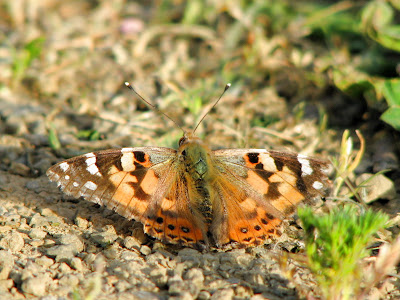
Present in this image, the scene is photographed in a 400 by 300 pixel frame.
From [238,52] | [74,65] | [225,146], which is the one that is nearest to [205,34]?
[238,52]

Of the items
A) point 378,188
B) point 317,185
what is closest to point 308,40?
point 378,188

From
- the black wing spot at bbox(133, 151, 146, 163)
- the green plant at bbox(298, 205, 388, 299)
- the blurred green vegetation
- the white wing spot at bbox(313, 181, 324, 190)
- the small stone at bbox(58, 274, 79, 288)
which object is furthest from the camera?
the blurred green vegetation

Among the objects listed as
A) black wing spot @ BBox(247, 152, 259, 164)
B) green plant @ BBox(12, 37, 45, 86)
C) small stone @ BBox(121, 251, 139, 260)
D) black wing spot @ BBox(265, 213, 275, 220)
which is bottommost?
green plant @ BBox(12, 37, 45, 86)

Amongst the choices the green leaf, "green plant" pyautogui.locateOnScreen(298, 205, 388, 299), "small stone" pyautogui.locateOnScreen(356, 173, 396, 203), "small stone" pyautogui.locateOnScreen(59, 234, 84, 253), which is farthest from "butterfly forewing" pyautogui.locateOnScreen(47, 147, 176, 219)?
the green leaf

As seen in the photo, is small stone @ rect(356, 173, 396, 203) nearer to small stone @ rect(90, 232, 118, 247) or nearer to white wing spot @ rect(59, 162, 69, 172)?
small stone @ rect(90, 232, 118, 247)

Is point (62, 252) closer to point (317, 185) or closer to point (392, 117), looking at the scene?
point (317, 185)
